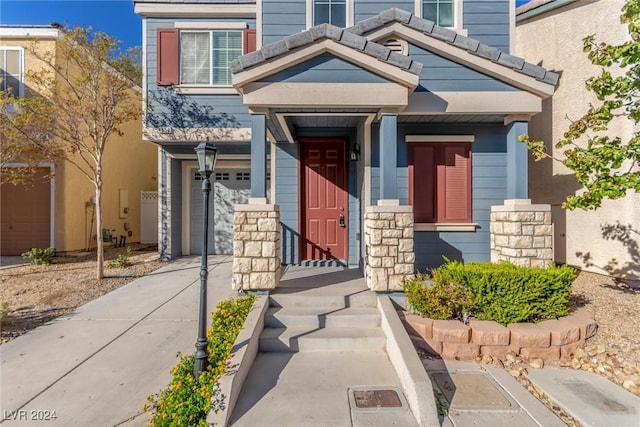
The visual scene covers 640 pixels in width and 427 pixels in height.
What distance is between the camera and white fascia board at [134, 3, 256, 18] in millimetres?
6816

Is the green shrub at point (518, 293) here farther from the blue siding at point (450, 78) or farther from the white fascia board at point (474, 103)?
the blue siding at point (450, 78)

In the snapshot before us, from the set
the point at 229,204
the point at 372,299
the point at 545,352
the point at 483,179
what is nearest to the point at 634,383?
the point at 545,352

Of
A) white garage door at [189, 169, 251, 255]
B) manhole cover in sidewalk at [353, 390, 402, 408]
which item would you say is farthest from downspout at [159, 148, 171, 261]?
manhole cover in sidewalk at [353, 390, 402, 408]

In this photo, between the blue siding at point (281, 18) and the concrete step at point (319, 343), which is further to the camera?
the blue siding at point (281, 18)

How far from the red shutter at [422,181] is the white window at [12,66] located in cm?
937

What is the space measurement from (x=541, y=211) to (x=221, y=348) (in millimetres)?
4514

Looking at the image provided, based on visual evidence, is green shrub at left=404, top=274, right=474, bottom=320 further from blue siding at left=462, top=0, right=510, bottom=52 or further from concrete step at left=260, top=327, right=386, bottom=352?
blue siding at left=462, top=0, right=510, bottom=52

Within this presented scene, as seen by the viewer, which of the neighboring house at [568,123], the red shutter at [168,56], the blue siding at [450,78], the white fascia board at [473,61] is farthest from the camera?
the red shutter at [168,56]

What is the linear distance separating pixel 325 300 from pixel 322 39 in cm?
336

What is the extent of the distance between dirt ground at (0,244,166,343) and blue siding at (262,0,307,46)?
5.24m

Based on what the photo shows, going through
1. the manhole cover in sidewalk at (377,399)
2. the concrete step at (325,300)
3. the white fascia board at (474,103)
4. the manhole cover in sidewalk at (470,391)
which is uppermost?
the white fascia board at (474,103)

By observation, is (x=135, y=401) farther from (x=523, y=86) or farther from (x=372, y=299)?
(x=523, y=86)

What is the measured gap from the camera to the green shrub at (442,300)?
3600 mm

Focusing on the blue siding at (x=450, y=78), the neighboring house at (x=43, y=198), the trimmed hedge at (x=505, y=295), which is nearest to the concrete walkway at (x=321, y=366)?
the trimmed hedge at (x=505, y=295)
